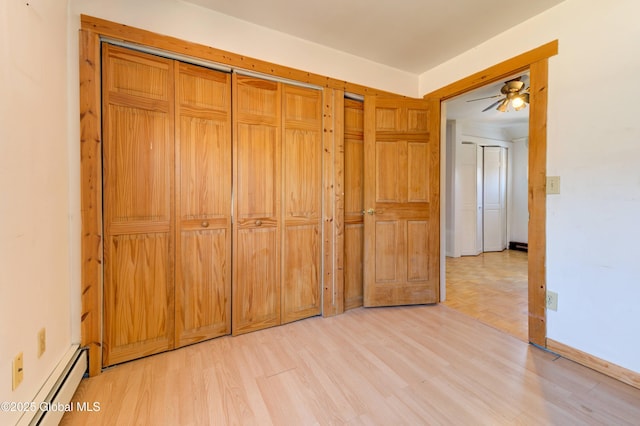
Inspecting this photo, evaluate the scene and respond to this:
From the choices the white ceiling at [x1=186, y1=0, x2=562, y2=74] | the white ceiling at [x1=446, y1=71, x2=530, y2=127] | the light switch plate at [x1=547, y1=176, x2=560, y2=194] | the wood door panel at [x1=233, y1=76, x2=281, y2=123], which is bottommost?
the light switch plate at [x1=547, y1=176, x2=560, y2=194]

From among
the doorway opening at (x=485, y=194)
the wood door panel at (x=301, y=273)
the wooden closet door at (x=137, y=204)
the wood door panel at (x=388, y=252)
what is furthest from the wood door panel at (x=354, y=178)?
the doorway opening at (x=485, y=194)

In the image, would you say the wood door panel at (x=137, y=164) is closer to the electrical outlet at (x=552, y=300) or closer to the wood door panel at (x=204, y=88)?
the wood door panel at (x=204, y=88)

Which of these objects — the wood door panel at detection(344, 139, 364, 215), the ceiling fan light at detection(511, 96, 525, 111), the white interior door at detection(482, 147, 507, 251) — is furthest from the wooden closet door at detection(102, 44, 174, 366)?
the white interior door at detection(482, 147, 507, 251)

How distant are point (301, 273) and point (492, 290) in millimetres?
2446

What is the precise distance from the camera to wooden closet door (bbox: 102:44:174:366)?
1.67m

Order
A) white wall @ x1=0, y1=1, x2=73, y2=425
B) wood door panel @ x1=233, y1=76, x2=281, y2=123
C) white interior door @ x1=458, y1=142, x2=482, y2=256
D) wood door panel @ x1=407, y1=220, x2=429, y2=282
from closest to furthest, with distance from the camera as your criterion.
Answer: white wall @ x1=0, y1=1, x2=73, y2=425 < wood door panel @ x1=233, y1=76, x2=281, y2=123 < wood door panel @ x1=407, y1=220, x2=429, y2=282 < white interior door @ x1=458, y1=142, x2=482, y2=256

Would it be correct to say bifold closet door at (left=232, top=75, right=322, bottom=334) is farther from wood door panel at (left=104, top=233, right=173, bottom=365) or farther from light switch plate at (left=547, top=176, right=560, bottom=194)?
light switch plate at (left=547, top=176, right=560, bottom=194)

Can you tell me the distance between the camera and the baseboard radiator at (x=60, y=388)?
110cm

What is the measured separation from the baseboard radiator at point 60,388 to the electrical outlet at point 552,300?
2995mm

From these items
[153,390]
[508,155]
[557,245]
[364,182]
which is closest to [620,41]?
[557,245]

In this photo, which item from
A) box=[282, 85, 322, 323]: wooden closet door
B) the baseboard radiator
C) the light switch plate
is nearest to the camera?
the baseboard radiator

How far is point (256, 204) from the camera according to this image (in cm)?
217

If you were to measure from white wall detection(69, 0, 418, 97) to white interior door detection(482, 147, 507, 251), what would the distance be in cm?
380

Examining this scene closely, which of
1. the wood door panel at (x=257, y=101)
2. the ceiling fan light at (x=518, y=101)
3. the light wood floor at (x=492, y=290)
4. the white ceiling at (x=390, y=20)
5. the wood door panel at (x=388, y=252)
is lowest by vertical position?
the light wood floor at (x=492, y=290)
